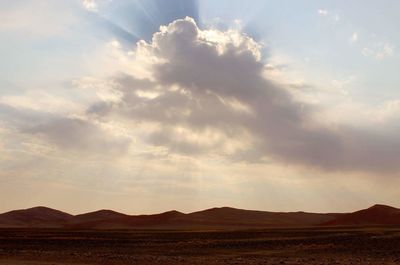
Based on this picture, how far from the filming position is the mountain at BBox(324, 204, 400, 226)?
401 feet

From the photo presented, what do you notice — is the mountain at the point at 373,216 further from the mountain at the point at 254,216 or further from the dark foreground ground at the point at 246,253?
the dark foreground ground at the point at 246,253

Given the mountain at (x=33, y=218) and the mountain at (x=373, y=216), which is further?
the mountain at (x=33, y=218)

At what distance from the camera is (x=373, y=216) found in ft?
423

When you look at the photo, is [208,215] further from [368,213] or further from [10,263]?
[10,263]

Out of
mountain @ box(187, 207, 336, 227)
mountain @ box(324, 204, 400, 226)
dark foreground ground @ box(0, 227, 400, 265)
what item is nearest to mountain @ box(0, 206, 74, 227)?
mountain @ box(187, 207, 336, 227)

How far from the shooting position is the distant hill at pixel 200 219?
426 ft

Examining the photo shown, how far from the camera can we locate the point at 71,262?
30375mm

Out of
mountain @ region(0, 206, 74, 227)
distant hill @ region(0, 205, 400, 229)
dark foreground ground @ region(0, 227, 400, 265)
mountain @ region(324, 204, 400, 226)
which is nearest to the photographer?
dark foreground ground @ region(0, 227, 400, 265)

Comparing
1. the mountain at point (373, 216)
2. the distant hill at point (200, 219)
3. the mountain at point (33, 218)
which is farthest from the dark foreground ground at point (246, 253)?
the mountain at point (33, 218)

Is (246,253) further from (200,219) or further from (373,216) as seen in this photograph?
(200,219)

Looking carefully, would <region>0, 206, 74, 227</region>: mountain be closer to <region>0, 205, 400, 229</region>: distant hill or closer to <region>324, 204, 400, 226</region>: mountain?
<region>0, 205, 400, 229</region>: distant hill

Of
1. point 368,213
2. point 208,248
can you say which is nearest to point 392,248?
point 208,248

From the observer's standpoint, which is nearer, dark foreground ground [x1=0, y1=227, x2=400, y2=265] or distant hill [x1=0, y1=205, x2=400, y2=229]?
dark foreground ground [x1=0, y1=227, x2=400, y2=265]

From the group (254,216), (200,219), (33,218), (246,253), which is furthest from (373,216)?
(33,218)
